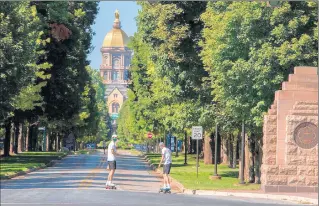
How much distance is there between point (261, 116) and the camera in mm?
38062

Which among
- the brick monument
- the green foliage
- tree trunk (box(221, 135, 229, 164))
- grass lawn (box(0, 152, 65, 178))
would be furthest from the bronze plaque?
tree trunk (box(221, 135, 229, 164))

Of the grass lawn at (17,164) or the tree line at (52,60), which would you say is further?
the tree line at (52,60)

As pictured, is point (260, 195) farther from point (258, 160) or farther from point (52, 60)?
point (52, 60)

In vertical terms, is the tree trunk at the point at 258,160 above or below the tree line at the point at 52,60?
below

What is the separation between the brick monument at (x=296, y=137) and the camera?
3466 cm

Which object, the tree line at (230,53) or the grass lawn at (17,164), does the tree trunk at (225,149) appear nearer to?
the tree line at (230,53)

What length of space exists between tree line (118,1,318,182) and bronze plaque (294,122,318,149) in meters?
2.95

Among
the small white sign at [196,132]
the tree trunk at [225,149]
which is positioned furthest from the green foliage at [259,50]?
the tree trunk at [225,149]

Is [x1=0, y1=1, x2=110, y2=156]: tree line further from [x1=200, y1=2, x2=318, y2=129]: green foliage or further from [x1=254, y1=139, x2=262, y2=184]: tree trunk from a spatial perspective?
[x1=254, y1=139, x2=262, y2=184]: tree trunk

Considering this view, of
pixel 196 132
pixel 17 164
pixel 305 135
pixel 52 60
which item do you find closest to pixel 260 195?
pixel 305 135

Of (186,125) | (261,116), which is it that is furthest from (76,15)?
(261,116)

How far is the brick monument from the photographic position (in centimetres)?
3466

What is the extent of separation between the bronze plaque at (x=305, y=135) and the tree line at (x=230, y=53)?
2.95 metres

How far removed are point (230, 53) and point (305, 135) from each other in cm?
606
